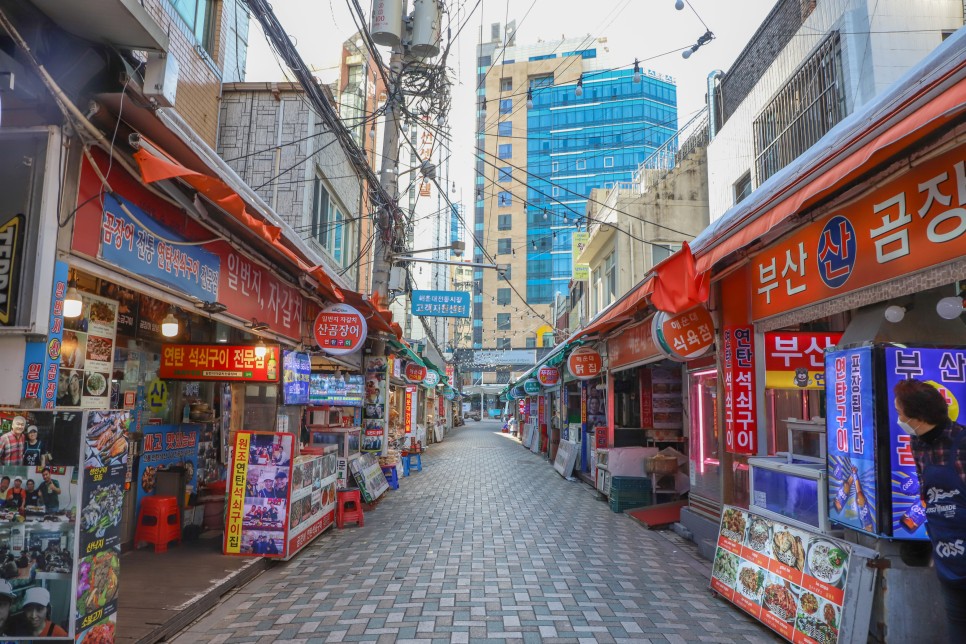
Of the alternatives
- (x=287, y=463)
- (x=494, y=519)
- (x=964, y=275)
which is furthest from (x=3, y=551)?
(x=494, y=519)

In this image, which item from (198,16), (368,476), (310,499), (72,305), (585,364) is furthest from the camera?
(585,364)

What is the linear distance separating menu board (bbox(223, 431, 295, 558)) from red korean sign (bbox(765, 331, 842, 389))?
5.97 meters

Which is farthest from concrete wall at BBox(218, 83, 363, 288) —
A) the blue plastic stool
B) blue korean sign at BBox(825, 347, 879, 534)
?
blue korean sign at BBox(825, 347, 879, 534)

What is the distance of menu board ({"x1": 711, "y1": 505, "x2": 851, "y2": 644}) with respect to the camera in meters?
4.28

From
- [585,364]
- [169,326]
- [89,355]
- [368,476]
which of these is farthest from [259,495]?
[585,364]

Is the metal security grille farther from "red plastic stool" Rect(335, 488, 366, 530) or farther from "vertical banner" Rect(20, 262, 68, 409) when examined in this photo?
"vertical banner" Rect(20, 262, 68, 409)

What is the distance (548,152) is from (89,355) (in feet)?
237

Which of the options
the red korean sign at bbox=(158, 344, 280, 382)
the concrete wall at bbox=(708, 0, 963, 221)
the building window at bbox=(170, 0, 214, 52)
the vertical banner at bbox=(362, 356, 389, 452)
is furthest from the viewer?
the vertical banner at bbox=(362, 356, 389, 452)

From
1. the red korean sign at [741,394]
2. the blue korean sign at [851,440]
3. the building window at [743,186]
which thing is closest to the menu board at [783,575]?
the blue korean sign at [851,440]

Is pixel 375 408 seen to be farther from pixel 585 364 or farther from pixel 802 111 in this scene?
A: pixel 802 111

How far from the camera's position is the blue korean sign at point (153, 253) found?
4.24m

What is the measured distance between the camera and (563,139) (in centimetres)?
6900

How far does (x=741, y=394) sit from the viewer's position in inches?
280

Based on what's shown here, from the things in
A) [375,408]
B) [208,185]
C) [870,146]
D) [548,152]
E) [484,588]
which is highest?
[548,152]
